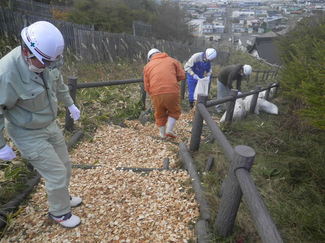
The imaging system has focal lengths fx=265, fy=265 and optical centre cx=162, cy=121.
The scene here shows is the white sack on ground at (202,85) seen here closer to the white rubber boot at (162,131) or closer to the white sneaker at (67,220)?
the white rubber boot at (162,131)

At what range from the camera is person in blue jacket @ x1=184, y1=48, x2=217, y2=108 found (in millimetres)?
6488

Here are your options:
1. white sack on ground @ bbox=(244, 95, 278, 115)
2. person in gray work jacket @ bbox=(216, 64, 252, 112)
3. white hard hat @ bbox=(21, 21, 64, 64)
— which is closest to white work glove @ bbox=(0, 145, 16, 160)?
white hard hat @ bbox=(21, 21, 64, 64)

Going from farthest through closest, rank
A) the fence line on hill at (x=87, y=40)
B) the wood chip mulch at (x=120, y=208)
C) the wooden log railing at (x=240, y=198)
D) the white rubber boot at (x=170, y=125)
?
the fence line on hill at (x=87, y=40) → the white rubber boot at (x=170, y=125) → the wood chip mulch at (x=120, y=208) → the wooden log railing at (x=240, y=198)

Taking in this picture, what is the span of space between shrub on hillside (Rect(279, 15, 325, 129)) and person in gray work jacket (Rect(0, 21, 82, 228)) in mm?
2610

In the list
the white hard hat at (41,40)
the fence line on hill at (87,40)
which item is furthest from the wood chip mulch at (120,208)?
the fence line on hill at (87,40)

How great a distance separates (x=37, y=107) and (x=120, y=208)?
1.26 meters

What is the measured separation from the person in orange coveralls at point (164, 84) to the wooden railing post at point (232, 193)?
2.30 meters

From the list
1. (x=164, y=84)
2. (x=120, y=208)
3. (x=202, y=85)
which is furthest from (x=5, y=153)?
(x=202, y=85)

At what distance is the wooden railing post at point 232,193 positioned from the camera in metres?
1.87

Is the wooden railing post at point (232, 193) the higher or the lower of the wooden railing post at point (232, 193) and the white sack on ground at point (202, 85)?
the higher

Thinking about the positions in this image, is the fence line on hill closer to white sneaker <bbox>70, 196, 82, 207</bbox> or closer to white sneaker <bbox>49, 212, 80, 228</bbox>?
white sneaker <bbox>70, 196, 82, 207</bbox>

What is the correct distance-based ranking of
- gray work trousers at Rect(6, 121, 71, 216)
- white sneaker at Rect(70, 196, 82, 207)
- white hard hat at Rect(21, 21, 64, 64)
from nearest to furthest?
white hard hat at Rect(21, 21, 64, 64)
gray work trousers at Rect(6, 121, 71, 216)
white sneaker at Rect(70, 196, 82, 207)

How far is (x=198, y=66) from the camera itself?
6.73 metres

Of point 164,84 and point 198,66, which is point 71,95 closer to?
point 164,84
